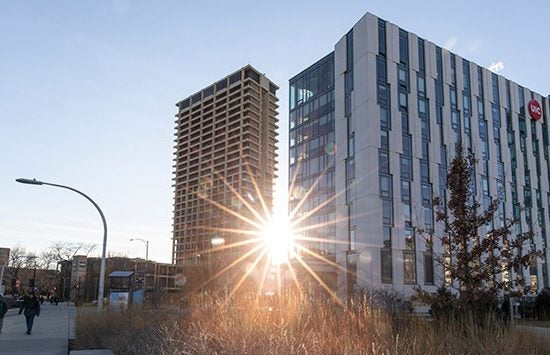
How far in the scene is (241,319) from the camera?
8594 millimetres

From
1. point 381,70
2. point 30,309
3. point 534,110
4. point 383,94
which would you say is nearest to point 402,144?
point 383,94

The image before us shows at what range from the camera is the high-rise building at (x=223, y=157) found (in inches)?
5650

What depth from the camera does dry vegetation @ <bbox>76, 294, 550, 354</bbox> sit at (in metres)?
6.33

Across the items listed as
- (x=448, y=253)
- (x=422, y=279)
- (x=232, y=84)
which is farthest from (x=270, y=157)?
(x=448, y=253)

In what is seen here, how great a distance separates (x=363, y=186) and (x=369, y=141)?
388cm

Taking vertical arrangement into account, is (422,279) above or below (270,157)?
below

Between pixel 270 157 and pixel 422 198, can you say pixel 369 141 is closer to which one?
pixel 422 198

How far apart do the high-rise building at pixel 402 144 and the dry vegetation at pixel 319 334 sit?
33.5m

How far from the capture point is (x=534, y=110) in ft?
197

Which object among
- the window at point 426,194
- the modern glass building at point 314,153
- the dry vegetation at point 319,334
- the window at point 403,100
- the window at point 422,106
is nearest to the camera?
the dry vegetation at point 319,334

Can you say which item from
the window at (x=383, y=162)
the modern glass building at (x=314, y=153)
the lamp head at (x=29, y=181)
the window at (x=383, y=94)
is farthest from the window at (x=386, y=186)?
the lamp head at (x=29, y=181)

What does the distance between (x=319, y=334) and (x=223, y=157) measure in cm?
14546

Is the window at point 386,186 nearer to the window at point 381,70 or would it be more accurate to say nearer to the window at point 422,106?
the window at point 422,106

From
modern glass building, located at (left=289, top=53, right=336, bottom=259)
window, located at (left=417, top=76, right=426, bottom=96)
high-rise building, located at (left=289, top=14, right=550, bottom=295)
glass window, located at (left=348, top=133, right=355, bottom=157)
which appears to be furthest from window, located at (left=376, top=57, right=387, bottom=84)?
modern glass building, located at (left=289, top=53, right=336, bottom=259)
